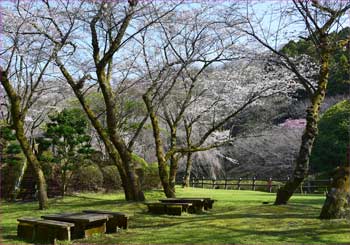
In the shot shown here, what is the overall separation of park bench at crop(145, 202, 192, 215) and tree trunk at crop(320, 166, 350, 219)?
3031 mm

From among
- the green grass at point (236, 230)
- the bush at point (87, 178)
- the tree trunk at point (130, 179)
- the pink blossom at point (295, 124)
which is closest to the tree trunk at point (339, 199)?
the green grass at point (236, 230)

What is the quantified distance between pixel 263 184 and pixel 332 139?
14.6ft

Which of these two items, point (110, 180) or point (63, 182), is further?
point (110, 180)

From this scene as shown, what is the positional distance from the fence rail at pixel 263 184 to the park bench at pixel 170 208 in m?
10.4

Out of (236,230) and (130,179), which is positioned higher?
(130,179)

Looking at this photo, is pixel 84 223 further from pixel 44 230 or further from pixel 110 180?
pixel 110 180

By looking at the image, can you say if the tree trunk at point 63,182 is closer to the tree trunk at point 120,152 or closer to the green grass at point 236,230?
the tree trunk at point 120,152

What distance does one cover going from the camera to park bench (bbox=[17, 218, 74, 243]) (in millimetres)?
5980

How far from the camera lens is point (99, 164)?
56.5 feet

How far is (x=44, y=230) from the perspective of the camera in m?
6.18

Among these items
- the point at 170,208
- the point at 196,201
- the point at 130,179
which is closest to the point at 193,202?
the point at 196,201

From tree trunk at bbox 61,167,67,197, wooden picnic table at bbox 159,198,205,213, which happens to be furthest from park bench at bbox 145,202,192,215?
tree trunk at bbox 61,167,67,197

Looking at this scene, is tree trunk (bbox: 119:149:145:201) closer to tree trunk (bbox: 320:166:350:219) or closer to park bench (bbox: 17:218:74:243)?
park bench (bbox: 17:218:74:243)

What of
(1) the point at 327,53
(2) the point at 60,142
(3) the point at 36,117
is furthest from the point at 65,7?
(3) the point at 36,117
